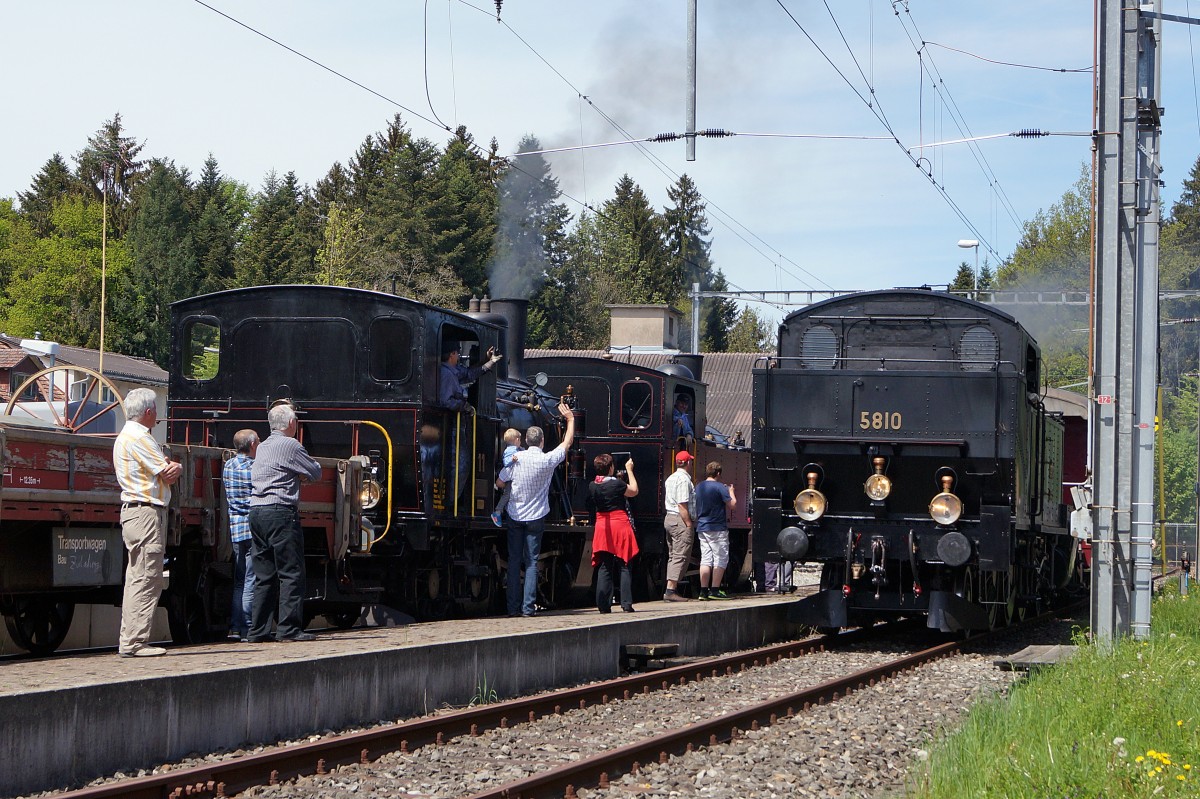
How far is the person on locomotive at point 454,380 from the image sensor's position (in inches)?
563

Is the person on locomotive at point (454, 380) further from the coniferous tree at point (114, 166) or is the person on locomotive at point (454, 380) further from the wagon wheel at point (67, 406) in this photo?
the coniferous tree at point (114, 166)

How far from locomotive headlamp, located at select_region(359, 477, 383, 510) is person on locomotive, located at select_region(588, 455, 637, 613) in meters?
2.27

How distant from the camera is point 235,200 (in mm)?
96750

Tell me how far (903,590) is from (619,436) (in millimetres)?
5941

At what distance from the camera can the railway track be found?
6.85m

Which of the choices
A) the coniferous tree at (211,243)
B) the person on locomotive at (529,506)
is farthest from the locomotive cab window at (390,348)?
the coniferous tree at (211,243)

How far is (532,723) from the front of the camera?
31.2 ft

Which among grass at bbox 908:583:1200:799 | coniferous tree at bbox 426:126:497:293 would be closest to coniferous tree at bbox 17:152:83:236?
coniferous tree at bbox 426:126:497:293

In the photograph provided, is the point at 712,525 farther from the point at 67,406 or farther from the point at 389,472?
the point at 67,406

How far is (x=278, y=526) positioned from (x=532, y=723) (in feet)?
8.25

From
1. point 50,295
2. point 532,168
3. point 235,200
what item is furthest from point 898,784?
point 235,200

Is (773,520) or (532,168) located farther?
(532,168)

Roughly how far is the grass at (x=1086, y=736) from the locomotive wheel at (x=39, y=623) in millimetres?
6754

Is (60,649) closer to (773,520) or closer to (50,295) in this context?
(773,520)
